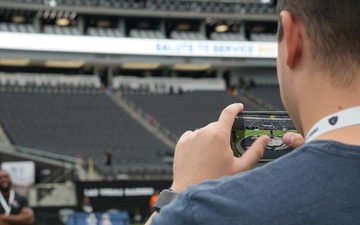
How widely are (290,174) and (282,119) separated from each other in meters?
0.44

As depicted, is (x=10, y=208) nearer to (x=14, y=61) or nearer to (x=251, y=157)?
(x=251, y=157)

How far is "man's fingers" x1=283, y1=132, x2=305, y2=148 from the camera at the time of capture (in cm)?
155

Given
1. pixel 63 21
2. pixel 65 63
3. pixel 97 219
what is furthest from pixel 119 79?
pixel 97 219

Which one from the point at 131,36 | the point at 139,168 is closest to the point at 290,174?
the point at 139,168

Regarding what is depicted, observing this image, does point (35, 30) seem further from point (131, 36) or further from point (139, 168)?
point (139, 168)

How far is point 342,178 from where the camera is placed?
1209 mm

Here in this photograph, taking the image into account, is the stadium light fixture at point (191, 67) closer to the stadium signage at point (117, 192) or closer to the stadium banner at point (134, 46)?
the stadium banner at point (134, 46)

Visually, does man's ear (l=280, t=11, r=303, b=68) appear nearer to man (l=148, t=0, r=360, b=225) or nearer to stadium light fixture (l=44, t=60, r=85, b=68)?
man (l=148, t=0, r=360, b=225)

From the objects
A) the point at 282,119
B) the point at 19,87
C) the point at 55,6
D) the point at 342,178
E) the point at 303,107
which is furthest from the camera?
the point at 55,6

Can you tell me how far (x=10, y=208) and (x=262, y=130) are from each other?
5835 mm

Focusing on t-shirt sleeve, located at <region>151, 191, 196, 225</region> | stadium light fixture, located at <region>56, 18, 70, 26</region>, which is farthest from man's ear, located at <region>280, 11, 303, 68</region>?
stadium light fixture, located at <region>56, 18, 70, 26</region>

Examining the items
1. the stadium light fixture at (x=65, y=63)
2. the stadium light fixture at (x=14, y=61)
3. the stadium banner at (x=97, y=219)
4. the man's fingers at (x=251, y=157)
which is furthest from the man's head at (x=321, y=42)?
the stadium light fixture at (x=65, y=63)

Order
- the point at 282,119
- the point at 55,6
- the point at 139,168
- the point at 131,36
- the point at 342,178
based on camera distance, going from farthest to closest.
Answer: the point at 131,36 < the point at 55,6 < the point at 139,168 < the point at 282,119 < the point at 342,178

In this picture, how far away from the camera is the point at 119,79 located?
4772 centimetres
